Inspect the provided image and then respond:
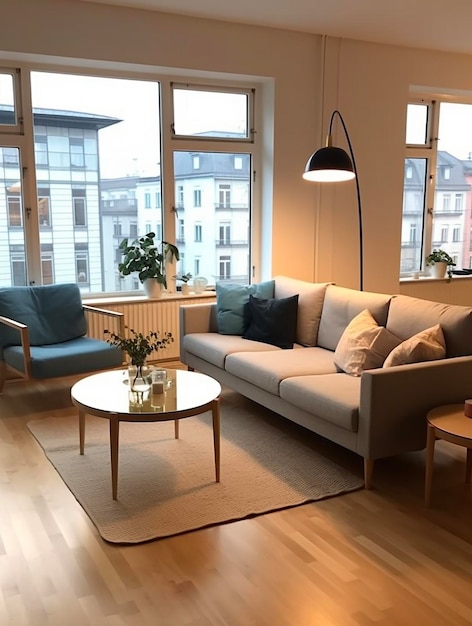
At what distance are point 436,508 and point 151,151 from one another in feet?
12.9

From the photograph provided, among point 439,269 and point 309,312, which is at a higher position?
point 439,269

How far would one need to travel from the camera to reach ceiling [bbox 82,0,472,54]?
15.6 ft

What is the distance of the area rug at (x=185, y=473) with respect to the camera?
282cm

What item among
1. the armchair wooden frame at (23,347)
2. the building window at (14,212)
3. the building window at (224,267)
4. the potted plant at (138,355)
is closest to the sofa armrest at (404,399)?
the potted plant at (138,355)

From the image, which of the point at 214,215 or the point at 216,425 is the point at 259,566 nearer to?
the point at 216,425

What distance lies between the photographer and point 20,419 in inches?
162

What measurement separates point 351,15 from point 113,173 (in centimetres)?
237

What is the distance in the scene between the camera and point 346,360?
3650mm

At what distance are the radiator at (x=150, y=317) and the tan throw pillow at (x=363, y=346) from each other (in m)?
2.13

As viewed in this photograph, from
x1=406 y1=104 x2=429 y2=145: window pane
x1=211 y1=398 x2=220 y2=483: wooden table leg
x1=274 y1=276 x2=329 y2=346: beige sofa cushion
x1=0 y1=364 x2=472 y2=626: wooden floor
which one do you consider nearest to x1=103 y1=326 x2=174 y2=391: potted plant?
x1=211 y1=398 x2=220 y2=483: wooden table leg

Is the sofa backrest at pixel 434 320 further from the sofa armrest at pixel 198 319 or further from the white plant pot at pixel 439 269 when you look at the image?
the white plant pot at pixel 439 269

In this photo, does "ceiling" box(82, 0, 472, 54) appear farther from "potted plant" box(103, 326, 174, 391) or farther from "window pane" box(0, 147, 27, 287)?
"potted plant" box(103, 326, 174, 391)

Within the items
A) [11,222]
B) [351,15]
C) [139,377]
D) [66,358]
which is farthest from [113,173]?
[139,377]

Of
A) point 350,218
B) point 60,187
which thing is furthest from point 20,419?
point 350,218
